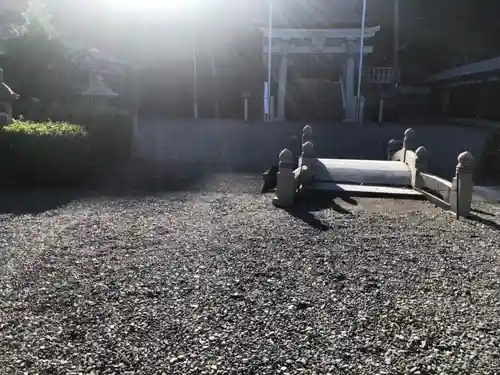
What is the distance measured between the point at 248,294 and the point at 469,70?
74.5 feet

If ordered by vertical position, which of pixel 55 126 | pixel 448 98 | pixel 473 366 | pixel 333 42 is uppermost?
pixel 333 42

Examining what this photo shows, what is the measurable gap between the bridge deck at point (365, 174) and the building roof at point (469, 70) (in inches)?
579

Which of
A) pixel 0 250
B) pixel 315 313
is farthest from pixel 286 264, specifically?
pixel 0 250

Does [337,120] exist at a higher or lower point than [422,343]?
higher

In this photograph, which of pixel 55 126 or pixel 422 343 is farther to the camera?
pixel 55 126

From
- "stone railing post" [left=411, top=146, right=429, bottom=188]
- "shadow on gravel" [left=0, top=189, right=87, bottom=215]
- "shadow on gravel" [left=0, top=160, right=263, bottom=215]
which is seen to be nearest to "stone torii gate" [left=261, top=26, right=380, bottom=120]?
"shadow on gravel" [left=0, top=160, right=263, bottom=215]

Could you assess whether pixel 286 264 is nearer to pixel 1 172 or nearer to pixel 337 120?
pixel 1 172

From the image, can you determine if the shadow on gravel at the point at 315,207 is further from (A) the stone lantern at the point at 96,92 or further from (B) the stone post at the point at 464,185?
(A) the stone lantern at the point at 96,92

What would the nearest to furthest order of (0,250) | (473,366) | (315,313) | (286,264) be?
1. (473,366)
2. (315,313)
3. (286,264)
4. (0,250)

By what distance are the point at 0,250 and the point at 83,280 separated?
1.35m

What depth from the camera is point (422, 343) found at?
10.3 ft

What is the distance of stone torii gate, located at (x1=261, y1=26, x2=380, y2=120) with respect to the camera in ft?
67.4

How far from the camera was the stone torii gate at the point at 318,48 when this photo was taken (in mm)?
20547

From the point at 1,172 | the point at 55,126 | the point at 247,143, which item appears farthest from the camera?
the point at 247,143
